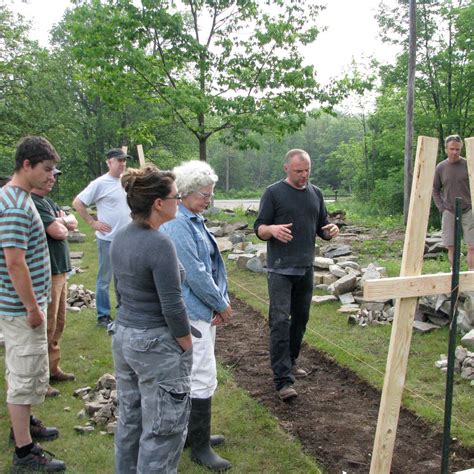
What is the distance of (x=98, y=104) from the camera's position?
3103cm

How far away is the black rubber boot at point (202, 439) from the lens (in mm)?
Result: 3400

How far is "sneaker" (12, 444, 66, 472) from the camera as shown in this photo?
10.9 ft

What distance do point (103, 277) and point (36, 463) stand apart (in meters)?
3.28

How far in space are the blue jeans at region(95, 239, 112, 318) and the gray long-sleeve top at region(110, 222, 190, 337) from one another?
3948 mm

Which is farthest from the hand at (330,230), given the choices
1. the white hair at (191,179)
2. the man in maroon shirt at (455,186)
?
the man in maroon shirt at (455,186)

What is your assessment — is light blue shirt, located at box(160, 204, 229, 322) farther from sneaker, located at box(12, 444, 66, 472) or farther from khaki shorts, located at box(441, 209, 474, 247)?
khaki shorts, located at box(441, 209, 474, 247)

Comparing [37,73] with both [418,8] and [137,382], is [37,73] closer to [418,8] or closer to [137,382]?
[418,8]

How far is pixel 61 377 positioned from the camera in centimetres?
493

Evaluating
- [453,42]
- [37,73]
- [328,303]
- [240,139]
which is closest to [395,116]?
[453,42]

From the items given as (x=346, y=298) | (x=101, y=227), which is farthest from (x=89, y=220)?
(x=346, y=298)

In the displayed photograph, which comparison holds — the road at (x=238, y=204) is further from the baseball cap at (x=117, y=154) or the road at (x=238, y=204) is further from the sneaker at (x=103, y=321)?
the baseball cap at (x=117, y=154)

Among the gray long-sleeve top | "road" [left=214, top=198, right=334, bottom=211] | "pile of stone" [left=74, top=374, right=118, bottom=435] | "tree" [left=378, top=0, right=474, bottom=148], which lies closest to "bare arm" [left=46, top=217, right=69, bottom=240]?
"pile of stone" [left=74, top=374, right=118, bottom=435]

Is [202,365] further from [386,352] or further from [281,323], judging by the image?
[386,352]

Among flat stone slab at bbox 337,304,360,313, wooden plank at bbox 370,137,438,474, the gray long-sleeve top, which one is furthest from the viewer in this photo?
flat stone slab at bbox 337,304,360,313
